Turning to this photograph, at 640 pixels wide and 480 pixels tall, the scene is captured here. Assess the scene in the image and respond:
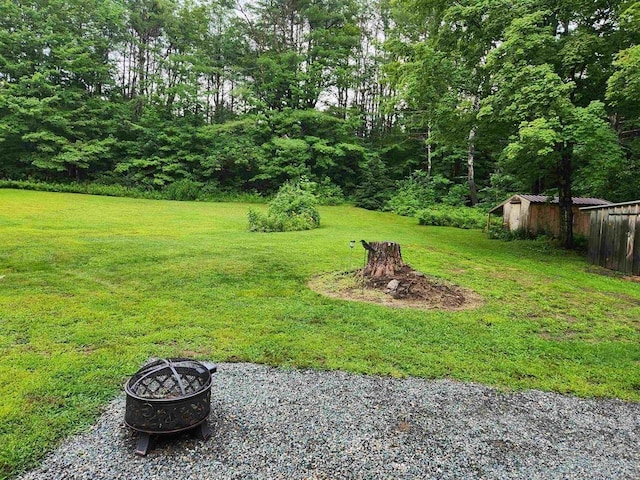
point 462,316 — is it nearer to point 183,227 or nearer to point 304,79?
point 183,227

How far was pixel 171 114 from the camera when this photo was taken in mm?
23359

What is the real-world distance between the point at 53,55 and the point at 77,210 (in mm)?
12953

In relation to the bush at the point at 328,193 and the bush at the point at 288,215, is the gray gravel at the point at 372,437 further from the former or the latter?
the bush at the point at 328,193

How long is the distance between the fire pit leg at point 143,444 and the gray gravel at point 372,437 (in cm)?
3

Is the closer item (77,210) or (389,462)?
(389,462)

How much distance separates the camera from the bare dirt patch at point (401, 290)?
5176 mm

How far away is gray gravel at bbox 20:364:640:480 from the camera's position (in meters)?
2.03

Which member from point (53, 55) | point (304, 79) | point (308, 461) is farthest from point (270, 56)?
point (308, 461)

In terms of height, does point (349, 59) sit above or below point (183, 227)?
above

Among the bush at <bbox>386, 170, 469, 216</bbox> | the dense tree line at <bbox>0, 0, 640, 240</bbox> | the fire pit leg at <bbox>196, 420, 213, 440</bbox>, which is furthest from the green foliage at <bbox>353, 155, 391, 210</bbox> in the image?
the fire pit leg at <bbox>196, 420, 213, 440</bbox>

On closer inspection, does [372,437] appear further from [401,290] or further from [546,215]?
[546,215]

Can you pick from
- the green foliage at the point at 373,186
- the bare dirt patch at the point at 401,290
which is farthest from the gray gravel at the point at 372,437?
the green foliage at the point at 373,186

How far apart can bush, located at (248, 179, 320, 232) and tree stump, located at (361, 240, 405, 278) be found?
593 cm

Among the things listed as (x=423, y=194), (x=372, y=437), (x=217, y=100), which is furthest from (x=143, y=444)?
(x=217, y=100)
